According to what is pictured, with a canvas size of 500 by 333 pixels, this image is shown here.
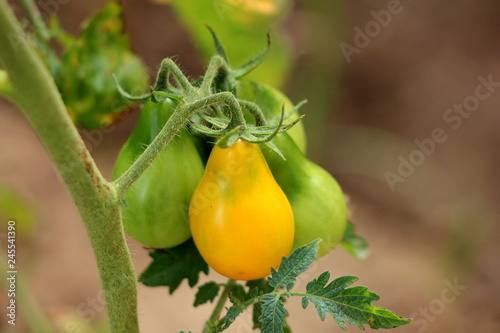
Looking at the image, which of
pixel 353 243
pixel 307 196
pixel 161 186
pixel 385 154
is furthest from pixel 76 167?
pixel 385 154

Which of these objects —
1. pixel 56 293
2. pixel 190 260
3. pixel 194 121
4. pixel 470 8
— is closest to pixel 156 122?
pixel 194 121

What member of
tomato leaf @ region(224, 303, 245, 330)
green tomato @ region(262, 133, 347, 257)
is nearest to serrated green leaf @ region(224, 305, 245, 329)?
tomato leaf @ region(224, 303, 245, 330)

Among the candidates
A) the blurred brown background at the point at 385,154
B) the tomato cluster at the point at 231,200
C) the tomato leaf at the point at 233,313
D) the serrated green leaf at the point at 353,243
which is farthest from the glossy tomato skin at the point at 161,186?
the blurred brown background at the point at 385,154

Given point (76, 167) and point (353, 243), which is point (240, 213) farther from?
point (353, 243)

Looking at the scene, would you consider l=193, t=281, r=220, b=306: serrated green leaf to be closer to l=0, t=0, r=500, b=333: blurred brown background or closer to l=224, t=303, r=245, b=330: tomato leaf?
l=224, t=303, r=245, b=330: tomato leaf

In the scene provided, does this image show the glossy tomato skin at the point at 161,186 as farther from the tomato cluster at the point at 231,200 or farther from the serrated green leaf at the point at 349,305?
the serrated green leaf at the point at 349,305

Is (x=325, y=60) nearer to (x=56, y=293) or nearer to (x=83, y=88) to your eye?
(x=56, y=293)
